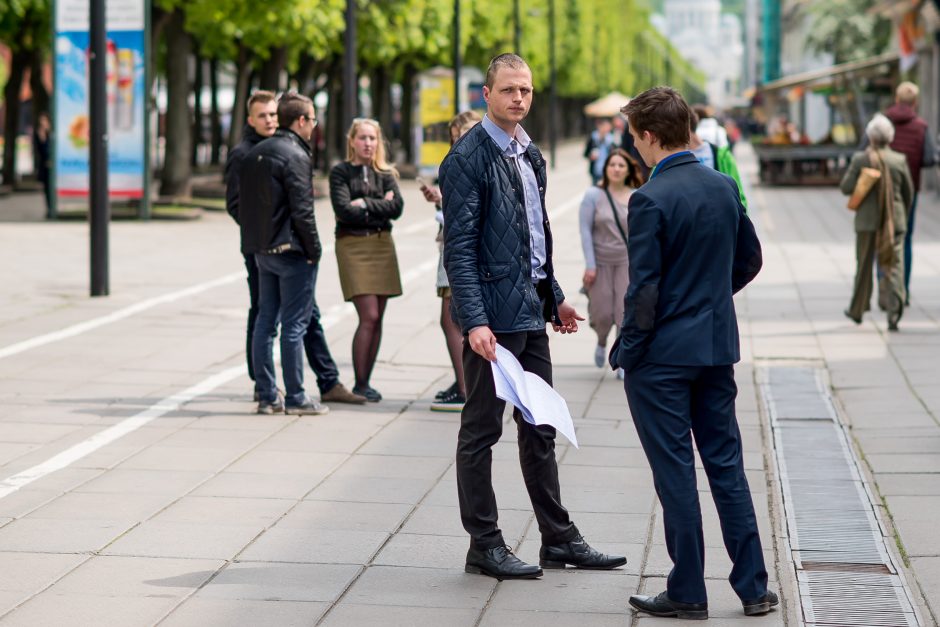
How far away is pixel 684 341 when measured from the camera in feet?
16.6

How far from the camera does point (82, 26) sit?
79.6 ft

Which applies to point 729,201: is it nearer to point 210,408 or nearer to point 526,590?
point 526,590

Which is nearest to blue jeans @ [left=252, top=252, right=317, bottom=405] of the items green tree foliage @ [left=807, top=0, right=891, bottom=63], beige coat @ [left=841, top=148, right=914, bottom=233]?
beige coat @ [left=841, top=148, right=914, bottom=233]

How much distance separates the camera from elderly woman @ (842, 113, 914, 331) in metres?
12.8

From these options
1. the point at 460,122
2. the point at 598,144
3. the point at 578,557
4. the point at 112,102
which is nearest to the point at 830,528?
the point at 578,557

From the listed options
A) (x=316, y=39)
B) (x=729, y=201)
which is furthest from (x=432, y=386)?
(x=316, y=39)

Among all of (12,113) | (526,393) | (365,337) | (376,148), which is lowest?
(365,337)

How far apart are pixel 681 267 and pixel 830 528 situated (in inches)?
74.7

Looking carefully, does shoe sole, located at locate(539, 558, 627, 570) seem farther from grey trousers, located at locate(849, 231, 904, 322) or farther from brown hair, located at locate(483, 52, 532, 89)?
grey trousers, located at locate(849, 231, 904, 322)

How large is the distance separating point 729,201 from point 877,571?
1.58 meters

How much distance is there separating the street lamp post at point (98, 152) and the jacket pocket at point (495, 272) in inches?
392

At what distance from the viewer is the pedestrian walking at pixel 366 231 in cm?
955

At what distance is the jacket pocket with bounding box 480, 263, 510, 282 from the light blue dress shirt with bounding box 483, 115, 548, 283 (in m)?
0.14

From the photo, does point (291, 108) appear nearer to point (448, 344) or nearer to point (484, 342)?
point (448, 344)
